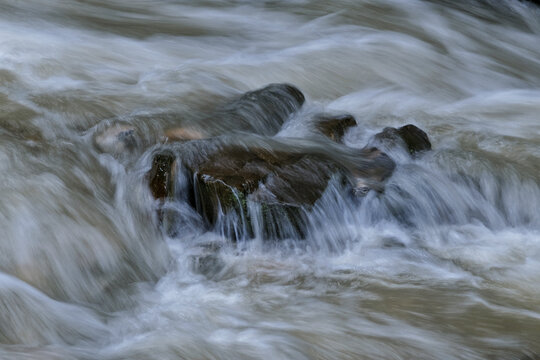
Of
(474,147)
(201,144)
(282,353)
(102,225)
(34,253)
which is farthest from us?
(474,147)

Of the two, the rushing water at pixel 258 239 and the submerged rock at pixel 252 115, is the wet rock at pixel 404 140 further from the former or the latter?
the submerged rock at pixel 252 115

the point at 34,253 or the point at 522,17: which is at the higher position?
the point at 522,17

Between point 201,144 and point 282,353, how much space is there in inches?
58.7

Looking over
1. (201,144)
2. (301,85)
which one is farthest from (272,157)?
(301,85)

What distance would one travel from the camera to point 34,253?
12.3 ft

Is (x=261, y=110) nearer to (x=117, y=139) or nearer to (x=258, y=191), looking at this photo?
(x=117, y=139)

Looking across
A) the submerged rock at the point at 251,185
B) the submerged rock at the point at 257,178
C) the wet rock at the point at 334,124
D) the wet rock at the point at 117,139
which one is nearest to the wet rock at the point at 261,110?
the wet rock at the point at 334,124

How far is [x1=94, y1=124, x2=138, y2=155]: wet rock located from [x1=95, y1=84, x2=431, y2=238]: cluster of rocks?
0.03ft

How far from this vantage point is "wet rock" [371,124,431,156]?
5105 millimetres

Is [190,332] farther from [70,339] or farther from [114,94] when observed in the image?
[114,94]

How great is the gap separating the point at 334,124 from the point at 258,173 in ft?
4.28

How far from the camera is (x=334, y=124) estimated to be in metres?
Result: 5.38

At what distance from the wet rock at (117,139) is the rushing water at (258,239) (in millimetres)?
54

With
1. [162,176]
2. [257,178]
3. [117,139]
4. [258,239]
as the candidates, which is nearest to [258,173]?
[257,178]
